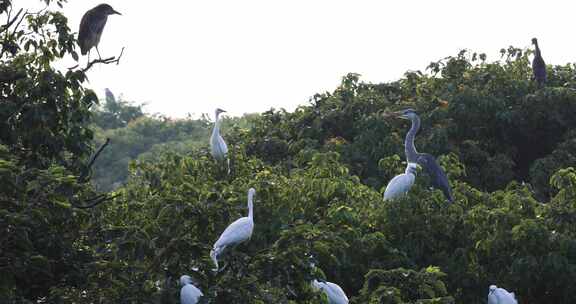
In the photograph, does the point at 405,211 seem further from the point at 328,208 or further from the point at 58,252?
the point at 58,252

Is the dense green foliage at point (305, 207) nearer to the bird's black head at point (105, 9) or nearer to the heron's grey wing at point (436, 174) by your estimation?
the heron's grey wing at point (436, 174)

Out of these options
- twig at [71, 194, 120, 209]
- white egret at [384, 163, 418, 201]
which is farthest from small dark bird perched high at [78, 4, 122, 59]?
white egret at [384, 163, 418, 201]

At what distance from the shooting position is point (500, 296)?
8.43 m

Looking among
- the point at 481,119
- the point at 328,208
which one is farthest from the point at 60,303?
the point at 481,119

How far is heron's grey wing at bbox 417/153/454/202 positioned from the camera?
1033cm

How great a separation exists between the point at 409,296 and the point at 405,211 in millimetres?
1470

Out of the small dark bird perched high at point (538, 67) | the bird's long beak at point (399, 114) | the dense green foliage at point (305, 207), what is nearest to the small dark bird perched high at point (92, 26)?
the dense green foliage at point (305, 207)

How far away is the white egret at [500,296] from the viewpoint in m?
8.39

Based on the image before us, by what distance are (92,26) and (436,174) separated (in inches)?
130

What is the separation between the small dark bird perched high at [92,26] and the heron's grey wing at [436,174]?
3057 mm

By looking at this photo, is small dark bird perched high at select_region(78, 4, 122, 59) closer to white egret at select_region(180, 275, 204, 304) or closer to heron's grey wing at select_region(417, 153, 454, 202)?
white egret at select_region(180, 275, 204, 304)

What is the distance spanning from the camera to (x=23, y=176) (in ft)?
21.1

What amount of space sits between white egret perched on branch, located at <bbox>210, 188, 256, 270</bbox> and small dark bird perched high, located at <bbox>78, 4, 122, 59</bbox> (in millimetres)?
1710

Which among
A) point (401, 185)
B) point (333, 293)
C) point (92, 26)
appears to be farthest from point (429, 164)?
point (92, 26)
